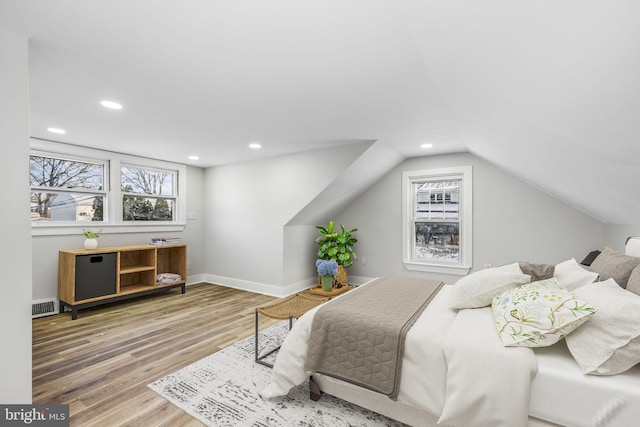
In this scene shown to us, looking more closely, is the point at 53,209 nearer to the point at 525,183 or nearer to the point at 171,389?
the point at 171,389

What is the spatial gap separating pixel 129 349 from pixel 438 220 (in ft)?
14.0

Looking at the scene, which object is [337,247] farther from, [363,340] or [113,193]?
[113,193]

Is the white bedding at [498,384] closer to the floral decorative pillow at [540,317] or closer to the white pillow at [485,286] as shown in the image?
the floral decorative pillow at [540,317]

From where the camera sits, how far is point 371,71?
6.62ft

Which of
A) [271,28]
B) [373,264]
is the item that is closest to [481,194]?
[373,264]

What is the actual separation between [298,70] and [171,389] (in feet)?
7.89

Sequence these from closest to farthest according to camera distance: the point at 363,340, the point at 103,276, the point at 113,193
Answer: the point at 363,340 < the point at 103,276 < the point at 113,193

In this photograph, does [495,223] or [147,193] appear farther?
[147,193]

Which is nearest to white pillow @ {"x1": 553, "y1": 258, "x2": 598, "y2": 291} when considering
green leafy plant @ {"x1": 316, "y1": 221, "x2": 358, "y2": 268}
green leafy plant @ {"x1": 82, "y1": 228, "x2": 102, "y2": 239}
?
green leafy plant @ {"x1": 316, "y1": 221, "x2": 358, "y2": 268}

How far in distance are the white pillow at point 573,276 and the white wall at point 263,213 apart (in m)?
2.42

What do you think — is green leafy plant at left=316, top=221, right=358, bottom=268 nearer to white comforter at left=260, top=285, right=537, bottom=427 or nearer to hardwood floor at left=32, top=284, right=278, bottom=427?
hardwood floor at left=32, top=284, right=278, bottom=427

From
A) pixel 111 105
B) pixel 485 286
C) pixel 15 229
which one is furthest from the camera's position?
pixel 111 105

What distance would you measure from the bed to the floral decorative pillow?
12 mm

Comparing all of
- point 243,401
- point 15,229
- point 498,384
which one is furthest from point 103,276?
point 498,384
